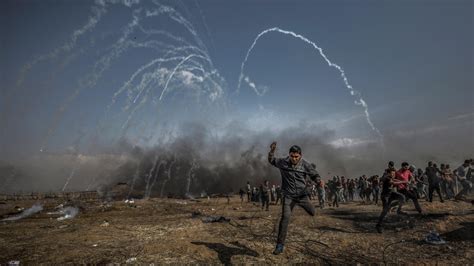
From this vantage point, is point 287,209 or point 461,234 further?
point 461,234

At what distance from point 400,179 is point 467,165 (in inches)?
430

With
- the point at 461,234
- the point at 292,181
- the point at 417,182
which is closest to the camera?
the point at 292,181

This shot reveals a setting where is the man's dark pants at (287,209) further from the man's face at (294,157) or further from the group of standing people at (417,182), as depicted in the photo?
the group of standing people at (417,182)

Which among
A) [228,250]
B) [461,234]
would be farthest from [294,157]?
[461,234]

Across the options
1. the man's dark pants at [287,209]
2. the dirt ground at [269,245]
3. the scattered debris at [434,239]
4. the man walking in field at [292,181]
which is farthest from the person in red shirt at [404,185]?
the man's dark pants at [287,209]

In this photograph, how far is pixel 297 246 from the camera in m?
7.56

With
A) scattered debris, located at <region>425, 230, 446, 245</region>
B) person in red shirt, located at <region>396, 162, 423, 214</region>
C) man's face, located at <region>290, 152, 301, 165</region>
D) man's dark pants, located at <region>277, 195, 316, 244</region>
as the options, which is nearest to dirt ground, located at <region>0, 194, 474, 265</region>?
scattered debris, located at <region>425, 230, 446, 245</region>

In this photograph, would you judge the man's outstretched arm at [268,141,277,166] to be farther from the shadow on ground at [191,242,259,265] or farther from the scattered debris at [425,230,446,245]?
the scattered debris at [425,230,446,245]

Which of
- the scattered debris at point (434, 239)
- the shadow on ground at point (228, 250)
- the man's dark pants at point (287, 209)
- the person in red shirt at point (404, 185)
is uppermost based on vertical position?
the person in red shirt at point (404, 185)

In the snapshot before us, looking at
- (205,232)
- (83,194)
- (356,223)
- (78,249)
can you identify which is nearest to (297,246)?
Answer: (205,232)

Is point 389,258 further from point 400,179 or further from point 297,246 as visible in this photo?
point 400,179

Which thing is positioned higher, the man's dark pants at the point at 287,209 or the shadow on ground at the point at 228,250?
the man's dark pants at the point at 287,209

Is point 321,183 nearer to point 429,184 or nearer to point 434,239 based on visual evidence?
point 434,239

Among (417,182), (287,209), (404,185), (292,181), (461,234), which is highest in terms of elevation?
(417,182)
